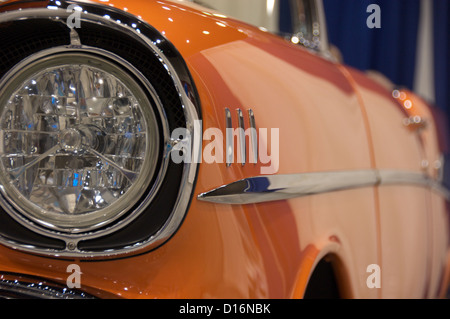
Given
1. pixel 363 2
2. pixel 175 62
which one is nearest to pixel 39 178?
pixel 175 62

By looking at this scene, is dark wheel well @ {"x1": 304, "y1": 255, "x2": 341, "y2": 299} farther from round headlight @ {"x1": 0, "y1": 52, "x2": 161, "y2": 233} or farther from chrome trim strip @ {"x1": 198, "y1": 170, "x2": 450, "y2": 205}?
round headlight @ {"x1": 0, "y1": 52, "x2": 161, "y2": 233}

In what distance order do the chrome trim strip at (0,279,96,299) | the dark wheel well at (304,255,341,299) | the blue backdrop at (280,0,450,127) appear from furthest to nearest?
the blue backdrop at (280,0,450,127) < the dark wheel well at (304,255,341,299) < the chrome trim strip at (0,279,96,299)

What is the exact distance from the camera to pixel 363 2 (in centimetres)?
484

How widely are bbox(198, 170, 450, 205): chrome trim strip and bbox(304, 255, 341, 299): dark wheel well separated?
19cm

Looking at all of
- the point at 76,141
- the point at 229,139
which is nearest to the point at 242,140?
the point at 229,139

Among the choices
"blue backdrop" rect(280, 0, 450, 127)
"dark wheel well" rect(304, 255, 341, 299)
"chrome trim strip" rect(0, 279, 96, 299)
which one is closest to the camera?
"chrome trim strip" rect(0, 279, 96, 299)

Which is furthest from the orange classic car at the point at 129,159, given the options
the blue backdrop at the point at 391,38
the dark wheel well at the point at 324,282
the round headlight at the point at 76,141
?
the blue backdrop at the point at 391,38

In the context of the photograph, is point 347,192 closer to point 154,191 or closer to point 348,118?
point 348,118

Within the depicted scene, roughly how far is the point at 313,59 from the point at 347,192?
0.35 m

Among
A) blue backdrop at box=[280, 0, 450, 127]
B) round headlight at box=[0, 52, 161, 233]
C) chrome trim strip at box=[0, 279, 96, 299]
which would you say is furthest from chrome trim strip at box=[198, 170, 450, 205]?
blue backdrop at box=[280, 0, 450, 127]

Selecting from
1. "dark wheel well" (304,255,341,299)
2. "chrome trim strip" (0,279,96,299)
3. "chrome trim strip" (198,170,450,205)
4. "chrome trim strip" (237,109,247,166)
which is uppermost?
"chrome trim strip" (237,109,247,166)

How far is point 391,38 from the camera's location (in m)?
5.07

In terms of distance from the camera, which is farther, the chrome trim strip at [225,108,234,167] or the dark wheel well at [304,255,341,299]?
the dark wheel well at [304,255,341,299]

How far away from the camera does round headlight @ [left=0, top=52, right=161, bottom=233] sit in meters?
0.83
